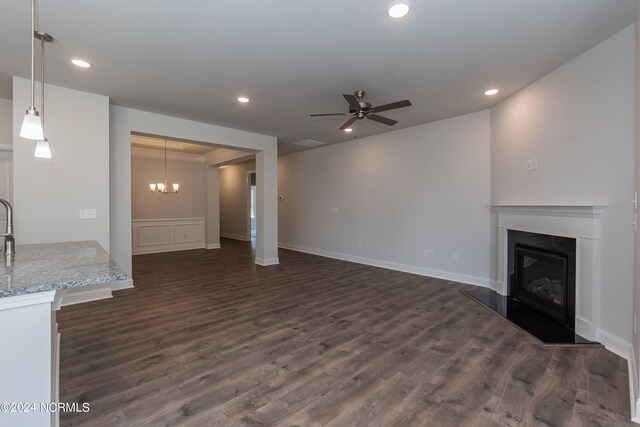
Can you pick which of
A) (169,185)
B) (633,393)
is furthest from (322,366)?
(169,185)

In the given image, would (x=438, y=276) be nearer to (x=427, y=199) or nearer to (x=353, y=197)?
(x=427, y=199)

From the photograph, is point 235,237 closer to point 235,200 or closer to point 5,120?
point 235,200

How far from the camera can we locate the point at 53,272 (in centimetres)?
135

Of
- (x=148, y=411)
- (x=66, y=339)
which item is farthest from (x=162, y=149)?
(x=148, y=411)

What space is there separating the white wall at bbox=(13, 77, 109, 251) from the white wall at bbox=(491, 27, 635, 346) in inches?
214

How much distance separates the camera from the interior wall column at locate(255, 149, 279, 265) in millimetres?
5902

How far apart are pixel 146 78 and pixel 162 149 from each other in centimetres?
477

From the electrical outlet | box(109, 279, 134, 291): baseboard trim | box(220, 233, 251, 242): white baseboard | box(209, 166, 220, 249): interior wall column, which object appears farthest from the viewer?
box(220, 233, 251, 242): white baseboard

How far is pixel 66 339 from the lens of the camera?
2602mm

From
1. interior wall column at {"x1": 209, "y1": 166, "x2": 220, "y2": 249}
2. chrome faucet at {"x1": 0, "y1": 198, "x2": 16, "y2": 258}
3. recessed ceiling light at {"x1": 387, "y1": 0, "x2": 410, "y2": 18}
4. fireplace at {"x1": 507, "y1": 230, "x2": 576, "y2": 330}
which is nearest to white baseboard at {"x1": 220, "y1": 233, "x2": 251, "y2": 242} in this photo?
interior wall column at {"x1": 209, "y1": 166, "x2": 220, "y2": 249}

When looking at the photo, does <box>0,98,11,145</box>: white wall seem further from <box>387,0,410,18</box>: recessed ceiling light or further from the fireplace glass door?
the fireplace glass door

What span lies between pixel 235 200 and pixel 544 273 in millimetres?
8759

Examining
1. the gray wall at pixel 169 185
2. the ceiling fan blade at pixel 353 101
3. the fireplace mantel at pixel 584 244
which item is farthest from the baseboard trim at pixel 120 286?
the fireplace mantel at pixel 584 244

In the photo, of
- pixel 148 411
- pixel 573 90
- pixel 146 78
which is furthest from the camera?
pixel 146 78
